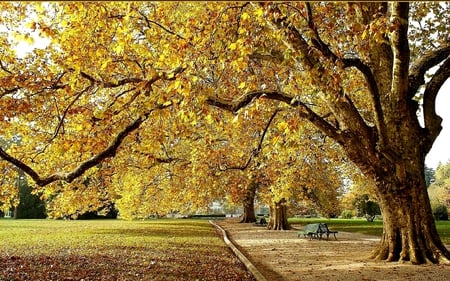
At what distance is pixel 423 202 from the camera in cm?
1149

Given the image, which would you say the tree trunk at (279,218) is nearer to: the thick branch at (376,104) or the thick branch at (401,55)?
the thick branch at (376,104)

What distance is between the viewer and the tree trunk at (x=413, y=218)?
11375mm

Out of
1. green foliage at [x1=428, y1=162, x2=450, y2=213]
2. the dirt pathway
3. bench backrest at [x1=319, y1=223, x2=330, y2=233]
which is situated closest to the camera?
the dirt pathway

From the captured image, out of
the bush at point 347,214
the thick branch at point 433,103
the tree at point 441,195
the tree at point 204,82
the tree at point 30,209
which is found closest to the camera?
the tree at point 204,82

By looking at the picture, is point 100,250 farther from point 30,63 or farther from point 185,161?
point 30,63

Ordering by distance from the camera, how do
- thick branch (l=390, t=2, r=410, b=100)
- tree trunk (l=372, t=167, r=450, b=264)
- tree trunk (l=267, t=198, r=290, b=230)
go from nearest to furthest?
thick branch (l=390, t=2, r=410, b=100), tree trunk (l=372, t=167, r=450, b=264), tree trunk (l=267, t=198, r=290, b=230)

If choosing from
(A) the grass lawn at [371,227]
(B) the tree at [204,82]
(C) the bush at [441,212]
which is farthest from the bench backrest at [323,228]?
A: (C) the bush at [441,212]

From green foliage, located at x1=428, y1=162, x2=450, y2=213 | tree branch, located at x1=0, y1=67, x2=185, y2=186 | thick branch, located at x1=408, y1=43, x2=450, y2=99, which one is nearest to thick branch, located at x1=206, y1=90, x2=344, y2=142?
tree branch, located at x1=0, y1=67, x2=185, y2=186

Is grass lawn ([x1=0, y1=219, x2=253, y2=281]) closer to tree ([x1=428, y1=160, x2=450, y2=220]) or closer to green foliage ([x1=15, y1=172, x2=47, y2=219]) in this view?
green foliage ([x1=15, y1=172, x2=47, y2=219])

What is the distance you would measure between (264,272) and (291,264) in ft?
6.59

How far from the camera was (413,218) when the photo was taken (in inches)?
451

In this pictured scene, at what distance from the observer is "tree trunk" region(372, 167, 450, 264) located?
11.4 m

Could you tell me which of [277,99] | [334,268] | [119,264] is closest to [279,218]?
[334,268]

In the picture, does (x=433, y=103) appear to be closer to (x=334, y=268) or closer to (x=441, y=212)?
(x=334, y=268)
